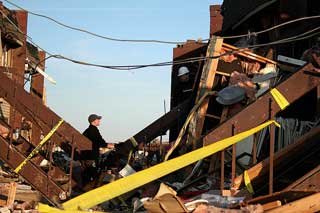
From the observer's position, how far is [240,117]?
7.80 metres

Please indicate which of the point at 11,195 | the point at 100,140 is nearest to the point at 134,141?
the point at 100,140

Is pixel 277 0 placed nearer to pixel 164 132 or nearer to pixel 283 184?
pixel 164 132

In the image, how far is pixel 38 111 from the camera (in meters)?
11.7

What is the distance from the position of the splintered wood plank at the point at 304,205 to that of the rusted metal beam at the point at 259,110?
1788 mm

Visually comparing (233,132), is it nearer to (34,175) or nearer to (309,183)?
(309,183)

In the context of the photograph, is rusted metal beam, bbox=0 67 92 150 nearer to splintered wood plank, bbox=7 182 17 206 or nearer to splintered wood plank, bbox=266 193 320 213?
splintered wood plank, bbox=7 182 17 206

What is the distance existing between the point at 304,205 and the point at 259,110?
6.69 ft

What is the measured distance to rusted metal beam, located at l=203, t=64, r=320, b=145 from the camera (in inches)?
303

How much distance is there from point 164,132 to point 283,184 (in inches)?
238

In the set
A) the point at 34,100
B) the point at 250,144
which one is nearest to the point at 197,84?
the point at 250,144

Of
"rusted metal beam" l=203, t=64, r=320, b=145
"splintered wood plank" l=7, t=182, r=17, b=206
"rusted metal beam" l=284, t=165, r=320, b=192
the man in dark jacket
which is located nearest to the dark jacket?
the man in dark jacket

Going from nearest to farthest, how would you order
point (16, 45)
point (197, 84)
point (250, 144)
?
point (250, 144), point (197, 84), point (16, 45)

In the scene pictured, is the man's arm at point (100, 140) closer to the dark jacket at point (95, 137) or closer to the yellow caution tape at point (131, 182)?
the dark jacket at point (95, 137)

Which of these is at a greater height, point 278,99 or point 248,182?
point 278,99
